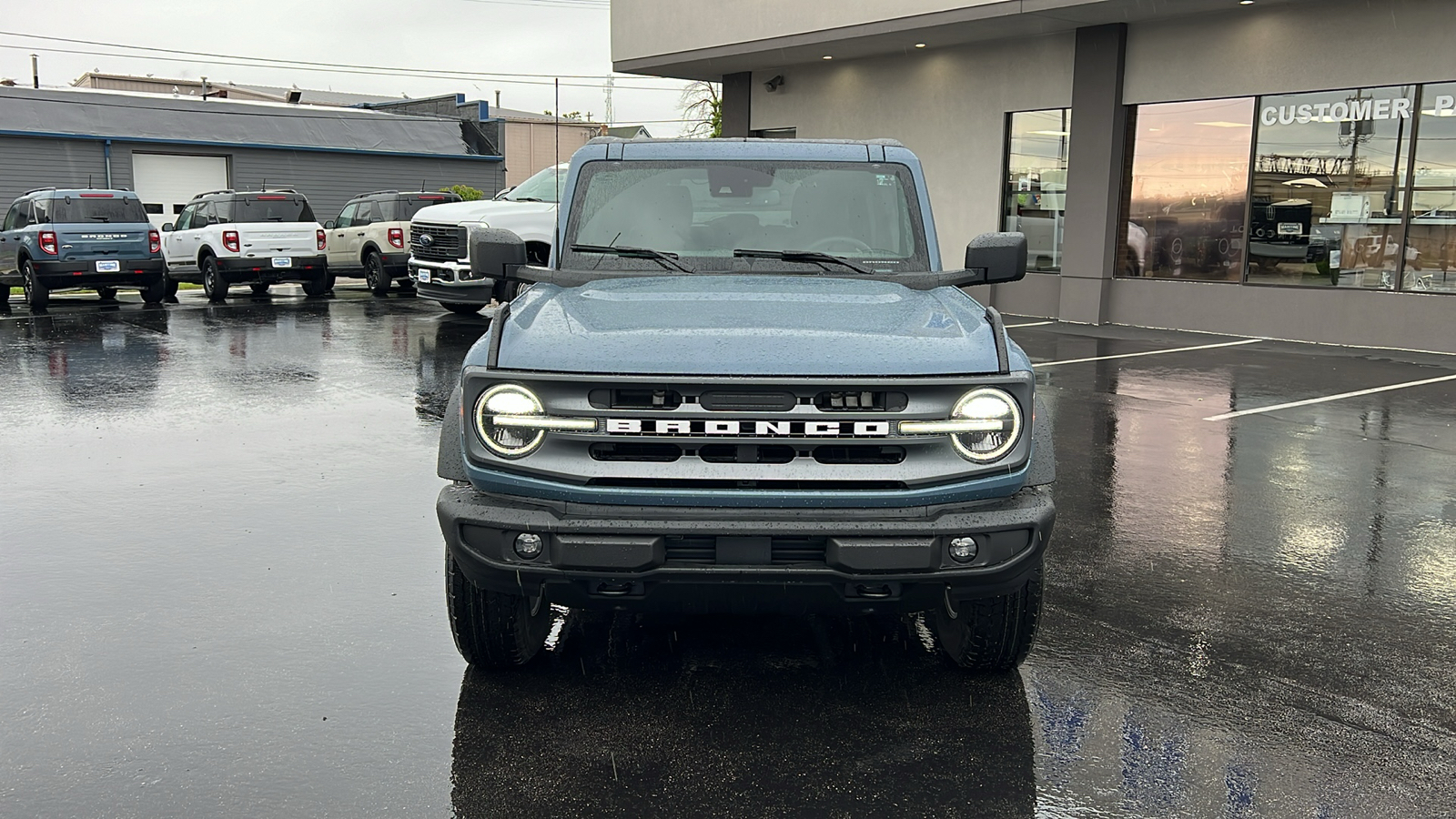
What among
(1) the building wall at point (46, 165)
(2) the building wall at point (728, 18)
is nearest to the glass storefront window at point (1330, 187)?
(2) the building wall at point (728, 18)

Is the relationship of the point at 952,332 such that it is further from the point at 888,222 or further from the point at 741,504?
the point at 888,222

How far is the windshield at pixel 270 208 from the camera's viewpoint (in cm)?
2125

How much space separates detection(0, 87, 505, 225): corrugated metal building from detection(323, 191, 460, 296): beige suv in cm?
1539

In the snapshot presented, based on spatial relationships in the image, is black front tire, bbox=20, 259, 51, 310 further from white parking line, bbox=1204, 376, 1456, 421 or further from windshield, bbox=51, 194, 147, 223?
white parking line, bbox=1204, 376, 1456, 421

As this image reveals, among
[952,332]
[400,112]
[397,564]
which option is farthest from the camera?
[400,112]

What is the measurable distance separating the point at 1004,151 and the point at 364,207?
40.4 feet

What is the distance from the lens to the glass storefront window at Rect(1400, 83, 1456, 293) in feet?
47.9

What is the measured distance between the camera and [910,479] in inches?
143

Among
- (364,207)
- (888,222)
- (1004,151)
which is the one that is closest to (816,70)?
(1004,151)

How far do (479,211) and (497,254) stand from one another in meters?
12.2

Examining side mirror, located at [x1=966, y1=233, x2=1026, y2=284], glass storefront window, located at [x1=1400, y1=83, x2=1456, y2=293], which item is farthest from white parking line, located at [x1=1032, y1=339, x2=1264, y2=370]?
side mirror, located at [x1=966, y1=233, x2=1026, y2=284]

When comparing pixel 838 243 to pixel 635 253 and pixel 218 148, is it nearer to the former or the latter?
pixel 635 253

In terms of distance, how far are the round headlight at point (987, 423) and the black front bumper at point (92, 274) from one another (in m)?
19.1

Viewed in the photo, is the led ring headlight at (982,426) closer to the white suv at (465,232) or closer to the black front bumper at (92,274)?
the white suv at (465,232)
